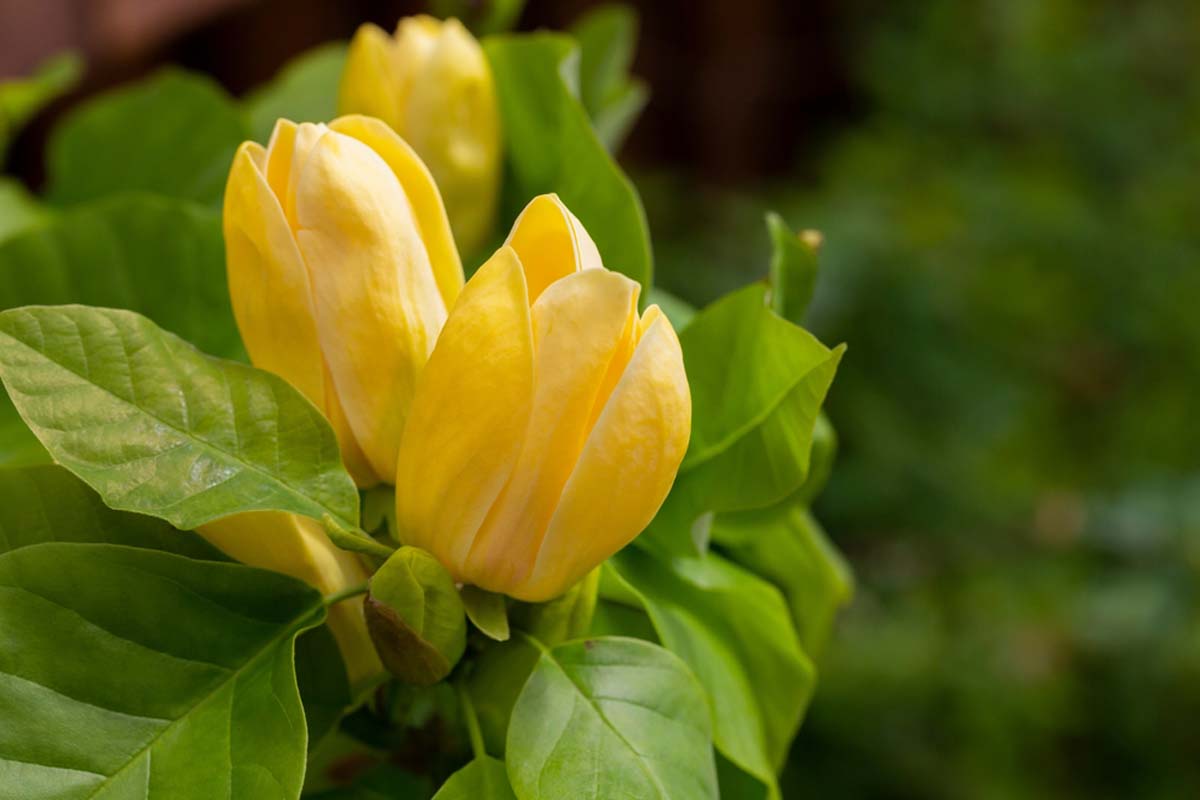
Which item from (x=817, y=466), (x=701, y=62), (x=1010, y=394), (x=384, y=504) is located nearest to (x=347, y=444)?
(x=384, y=504)

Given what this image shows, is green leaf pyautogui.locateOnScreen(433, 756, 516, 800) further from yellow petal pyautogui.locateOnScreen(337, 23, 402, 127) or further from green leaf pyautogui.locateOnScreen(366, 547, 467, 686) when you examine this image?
yellow petal pyautogui.locateOnScreen(337, 23, 402, 127)

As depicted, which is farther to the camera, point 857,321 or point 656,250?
point 656,250

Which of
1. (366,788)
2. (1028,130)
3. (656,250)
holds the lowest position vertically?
(656,250)

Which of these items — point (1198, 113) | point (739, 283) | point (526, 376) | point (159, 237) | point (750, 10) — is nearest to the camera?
point (526, 376)

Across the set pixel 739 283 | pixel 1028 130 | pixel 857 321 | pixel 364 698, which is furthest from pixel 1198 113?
pixel 364 698

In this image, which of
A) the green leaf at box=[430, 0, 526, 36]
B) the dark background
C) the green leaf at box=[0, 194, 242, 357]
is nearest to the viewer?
the green leaf at box=[0, 194, 242, 357]

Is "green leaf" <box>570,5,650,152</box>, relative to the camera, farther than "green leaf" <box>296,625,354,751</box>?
Yes

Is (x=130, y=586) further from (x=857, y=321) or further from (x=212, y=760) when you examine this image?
(x=857, y=321)

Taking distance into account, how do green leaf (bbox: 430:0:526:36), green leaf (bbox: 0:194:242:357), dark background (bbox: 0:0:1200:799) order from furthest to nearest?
dark background (bbox: 0:0:1200:799) → green leaf (bbox: 430:0:526:36) → green leaf (bbox: 0:194:242:357)

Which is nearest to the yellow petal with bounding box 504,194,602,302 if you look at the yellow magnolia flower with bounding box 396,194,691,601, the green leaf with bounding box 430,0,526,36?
the yellow magnolia flower with bounding box 396,194,691,601
